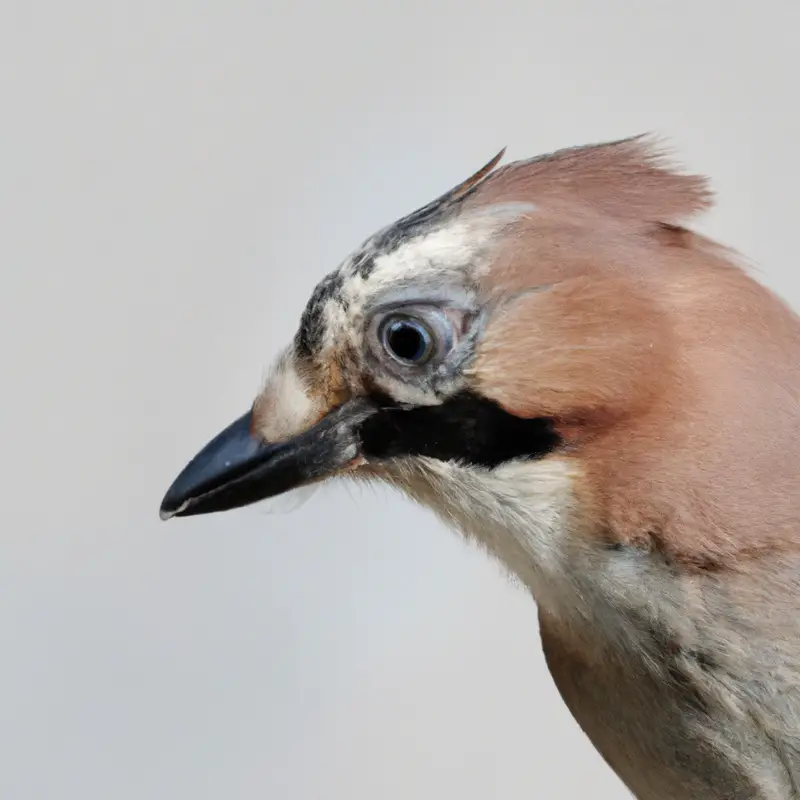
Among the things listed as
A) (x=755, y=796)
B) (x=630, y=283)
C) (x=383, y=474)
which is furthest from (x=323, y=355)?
(x=755, y=796)

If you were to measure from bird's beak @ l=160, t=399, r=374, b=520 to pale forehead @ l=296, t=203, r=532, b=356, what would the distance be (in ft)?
0.23

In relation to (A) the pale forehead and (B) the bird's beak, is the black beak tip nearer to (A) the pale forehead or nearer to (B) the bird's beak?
(B) the bird's beak

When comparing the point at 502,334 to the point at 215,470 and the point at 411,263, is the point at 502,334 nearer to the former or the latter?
the point at 411,263

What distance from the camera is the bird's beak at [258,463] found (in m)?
0.79

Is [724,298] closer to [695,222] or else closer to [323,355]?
[695,222]

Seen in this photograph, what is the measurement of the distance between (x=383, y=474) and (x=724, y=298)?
276 mm

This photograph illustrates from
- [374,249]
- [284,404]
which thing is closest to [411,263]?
[374,249]

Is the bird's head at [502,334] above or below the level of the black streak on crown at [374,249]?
below

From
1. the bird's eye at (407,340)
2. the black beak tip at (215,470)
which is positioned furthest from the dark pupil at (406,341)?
the black beak tip at (215,470)

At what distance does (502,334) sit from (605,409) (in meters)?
0.08

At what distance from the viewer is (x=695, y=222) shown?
80 centimetres

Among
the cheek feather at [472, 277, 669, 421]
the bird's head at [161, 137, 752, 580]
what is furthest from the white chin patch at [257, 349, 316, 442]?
the cheek feather at [472, 277, 669, 421]

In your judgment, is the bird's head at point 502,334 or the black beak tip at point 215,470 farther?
the black beak tip at point 215,470

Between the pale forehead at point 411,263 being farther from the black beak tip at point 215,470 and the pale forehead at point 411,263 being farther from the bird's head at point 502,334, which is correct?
the black beak tip at point 215,470
